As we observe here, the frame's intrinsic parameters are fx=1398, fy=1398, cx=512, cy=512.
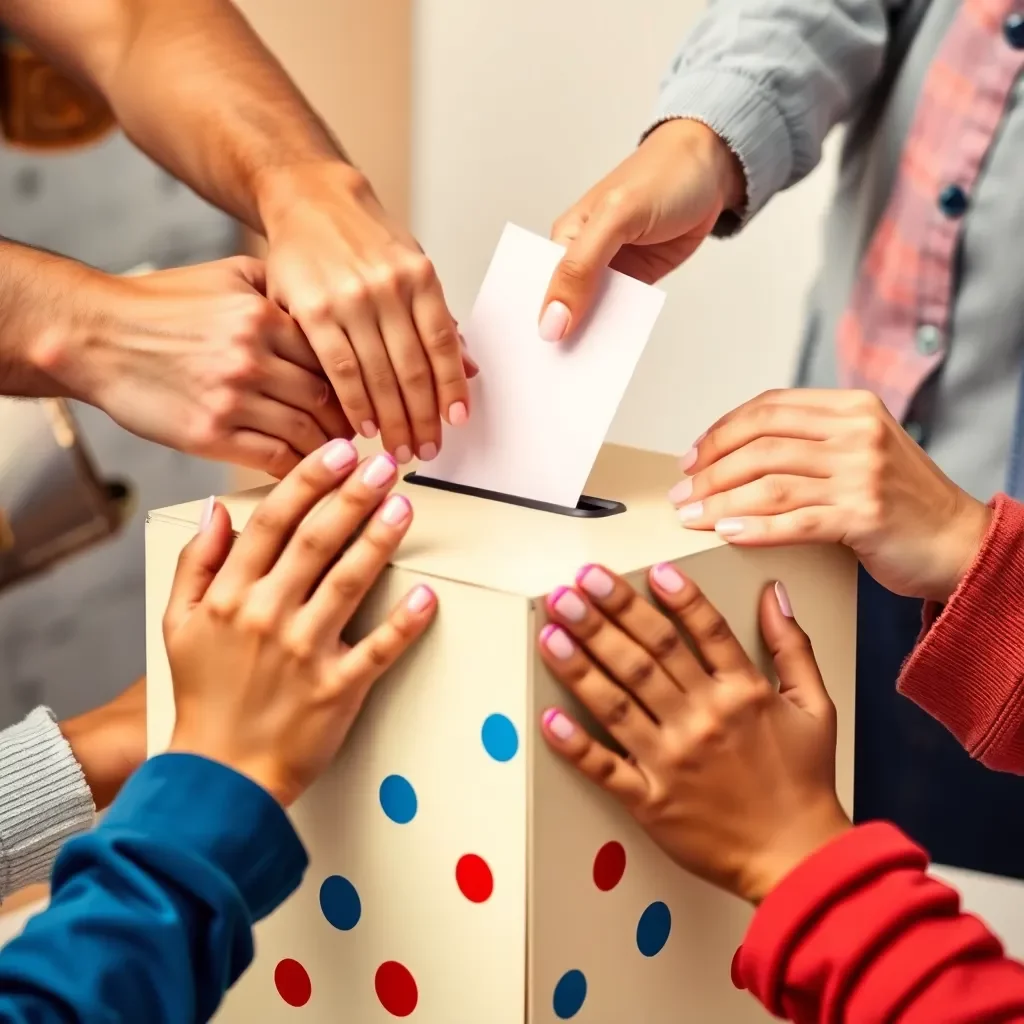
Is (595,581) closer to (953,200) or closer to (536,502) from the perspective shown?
(536,502)

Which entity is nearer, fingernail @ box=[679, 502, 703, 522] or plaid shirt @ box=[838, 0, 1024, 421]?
fingernail @ box=[679, 502, 703, 522]

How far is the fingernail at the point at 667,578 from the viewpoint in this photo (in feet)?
2.46

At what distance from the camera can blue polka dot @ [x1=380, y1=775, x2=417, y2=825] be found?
778 mm

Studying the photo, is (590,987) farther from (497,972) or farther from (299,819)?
(299,819)

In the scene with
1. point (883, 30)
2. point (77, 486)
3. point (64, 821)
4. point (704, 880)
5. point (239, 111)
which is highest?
point (883, 30)

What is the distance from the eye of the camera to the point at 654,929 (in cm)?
81

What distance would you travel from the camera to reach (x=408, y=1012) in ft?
2.63

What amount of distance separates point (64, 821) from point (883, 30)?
2.93ft

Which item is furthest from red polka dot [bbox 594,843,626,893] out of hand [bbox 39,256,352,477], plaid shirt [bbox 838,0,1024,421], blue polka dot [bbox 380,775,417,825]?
plaid shirt [bbox 838,0,1024,421]

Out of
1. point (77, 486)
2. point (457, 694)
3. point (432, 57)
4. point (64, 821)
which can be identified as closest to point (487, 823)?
point (457, 694)

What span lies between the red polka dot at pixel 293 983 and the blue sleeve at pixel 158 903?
12cm

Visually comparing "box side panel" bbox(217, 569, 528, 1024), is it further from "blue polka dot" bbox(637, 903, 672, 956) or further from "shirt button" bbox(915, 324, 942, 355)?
"shirt button" bbox(915, 324, 942, 355)

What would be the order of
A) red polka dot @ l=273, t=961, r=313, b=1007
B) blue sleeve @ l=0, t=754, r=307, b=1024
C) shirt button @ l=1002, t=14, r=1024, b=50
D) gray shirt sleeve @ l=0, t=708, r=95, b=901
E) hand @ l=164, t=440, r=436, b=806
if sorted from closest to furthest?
blue sleeve @ l=0, t=754, r=307, b=1024, hand @ l=164, t=440, r=436, b=806, red polka dot @ l=273, t=961, r=313, b=1007, gray shirt sleeve @ l=0, t=708, r=95, b=901, shirt button @ l=1002, t=14, r=1024, b=50

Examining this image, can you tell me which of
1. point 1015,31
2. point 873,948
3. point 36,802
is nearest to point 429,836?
point 873,948
